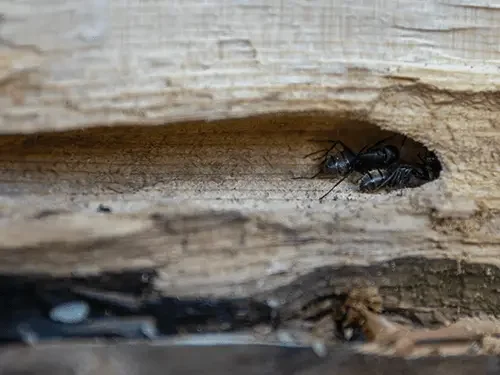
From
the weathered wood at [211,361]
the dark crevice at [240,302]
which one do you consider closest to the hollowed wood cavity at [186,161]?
the dark crevice at [240,302]

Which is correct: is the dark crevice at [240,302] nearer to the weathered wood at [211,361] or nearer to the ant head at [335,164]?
the weathered wood at [211,361]

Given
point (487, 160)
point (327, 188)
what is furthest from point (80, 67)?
point (487, 160)

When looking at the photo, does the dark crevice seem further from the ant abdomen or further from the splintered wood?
the ant abdomen

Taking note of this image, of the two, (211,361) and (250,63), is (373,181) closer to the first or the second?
(250,63)

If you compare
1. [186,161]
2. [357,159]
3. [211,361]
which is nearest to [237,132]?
[186,161]

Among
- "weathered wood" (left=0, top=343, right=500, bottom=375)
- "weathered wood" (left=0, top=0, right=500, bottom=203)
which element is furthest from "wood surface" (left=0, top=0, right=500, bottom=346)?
"weathered wood" (left=0, top=343, right=500, bottom=375)

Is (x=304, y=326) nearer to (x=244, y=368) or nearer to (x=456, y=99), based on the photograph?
(x=244, y=368)
